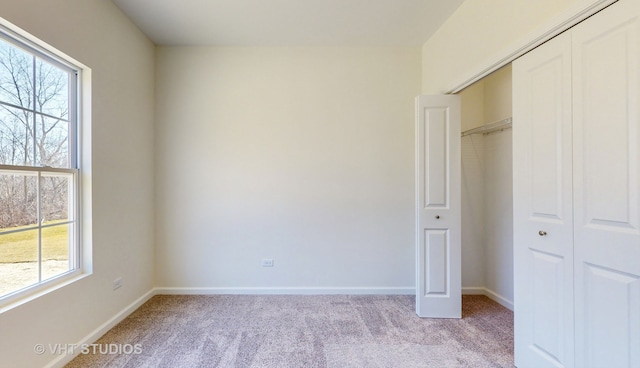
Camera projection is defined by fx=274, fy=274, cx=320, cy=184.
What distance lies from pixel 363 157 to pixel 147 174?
2477 mm

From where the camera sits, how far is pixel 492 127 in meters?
2.98

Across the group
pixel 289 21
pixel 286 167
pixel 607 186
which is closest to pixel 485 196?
pixel 607 186

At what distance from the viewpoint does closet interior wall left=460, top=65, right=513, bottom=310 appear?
3.07 metres

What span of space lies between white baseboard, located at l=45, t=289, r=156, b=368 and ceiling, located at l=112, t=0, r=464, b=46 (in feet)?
9.41

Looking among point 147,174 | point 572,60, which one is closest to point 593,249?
point 572,60

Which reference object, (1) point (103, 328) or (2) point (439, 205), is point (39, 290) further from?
(2) point (439, 205)

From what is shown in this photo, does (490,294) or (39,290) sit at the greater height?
(39,290)

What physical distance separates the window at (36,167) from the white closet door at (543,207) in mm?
3272

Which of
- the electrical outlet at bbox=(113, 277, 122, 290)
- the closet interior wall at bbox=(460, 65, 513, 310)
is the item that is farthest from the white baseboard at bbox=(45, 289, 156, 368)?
the closet interior wall at bbox=(460, 65, 513, 310)

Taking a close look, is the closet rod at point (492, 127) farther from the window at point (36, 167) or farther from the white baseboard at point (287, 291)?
the window at point (36, 167)

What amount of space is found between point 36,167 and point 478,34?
347 centimetres

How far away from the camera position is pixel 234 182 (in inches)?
128

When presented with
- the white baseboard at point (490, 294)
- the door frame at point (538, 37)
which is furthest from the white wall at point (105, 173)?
the white baseboard at point (490, 294)

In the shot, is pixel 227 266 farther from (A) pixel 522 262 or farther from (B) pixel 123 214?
(A) pixel 522 262
